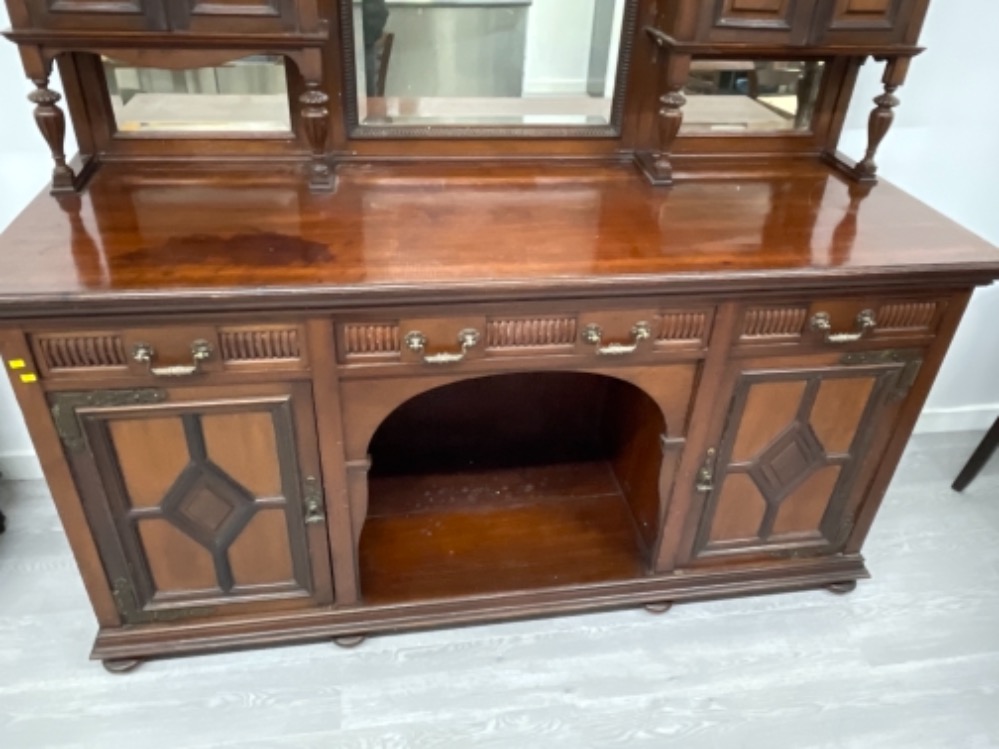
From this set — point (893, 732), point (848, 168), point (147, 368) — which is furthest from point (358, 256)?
point (893, 732)

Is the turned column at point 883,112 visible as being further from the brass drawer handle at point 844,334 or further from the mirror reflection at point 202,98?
the mirror reflection at point 202,98

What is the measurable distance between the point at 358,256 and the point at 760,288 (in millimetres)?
673

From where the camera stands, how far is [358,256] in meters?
1.26

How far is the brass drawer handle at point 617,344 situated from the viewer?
1.34 meters

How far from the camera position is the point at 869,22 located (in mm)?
1471

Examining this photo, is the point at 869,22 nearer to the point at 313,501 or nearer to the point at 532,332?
the point at 532,332

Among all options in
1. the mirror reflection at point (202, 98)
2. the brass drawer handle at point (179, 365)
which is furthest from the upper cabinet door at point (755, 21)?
the brass drawer handle at point (179, 365)

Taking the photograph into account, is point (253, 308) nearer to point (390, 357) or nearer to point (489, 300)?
point (390, 357)

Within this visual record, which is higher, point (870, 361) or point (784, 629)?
point (870, 361)

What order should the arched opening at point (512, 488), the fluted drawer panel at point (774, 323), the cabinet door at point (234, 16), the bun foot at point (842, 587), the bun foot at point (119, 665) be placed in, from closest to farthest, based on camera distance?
the cabinet door at point (234, 16)
the fluted drawer panel at point (774, 323)
the bun foot at point (119, 665)
the arched opening at point (512, 488)
the bun foot at point (842, 587)

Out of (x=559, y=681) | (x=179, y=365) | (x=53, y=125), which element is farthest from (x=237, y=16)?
(x=559, y=681)

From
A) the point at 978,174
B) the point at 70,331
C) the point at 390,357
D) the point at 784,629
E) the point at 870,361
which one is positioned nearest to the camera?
the point at 70,331

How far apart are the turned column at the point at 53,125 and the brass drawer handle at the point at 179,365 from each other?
16.0 inches

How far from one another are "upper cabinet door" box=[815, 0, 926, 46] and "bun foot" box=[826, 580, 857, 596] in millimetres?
1192
